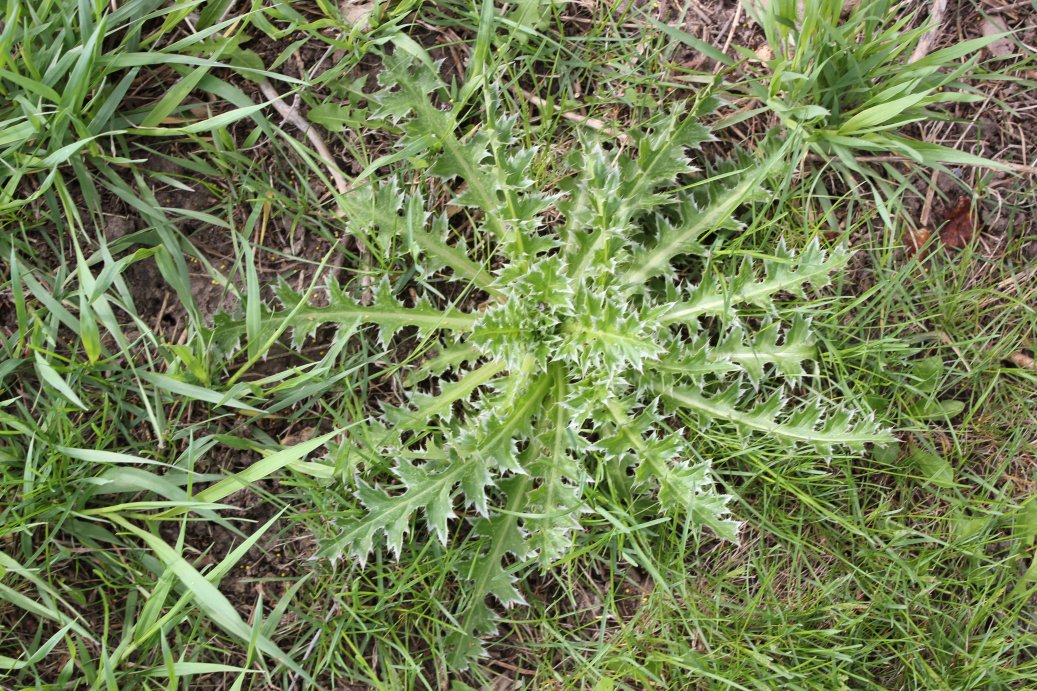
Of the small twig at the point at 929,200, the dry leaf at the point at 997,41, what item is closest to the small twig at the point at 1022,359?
the small twig at the point at 929,200

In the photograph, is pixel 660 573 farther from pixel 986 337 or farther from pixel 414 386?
pixel 986 337

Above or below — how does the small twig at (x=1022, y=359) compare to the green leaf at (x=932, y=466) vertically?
above

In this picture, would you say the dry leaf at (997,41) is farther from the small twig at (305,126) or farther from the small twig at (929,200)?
the small twig at (305,126)

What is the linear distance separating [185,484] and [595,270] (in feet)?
5.05

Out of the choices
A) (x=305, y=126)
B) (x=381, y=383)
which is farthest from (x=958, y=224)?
(x=305, y=126)

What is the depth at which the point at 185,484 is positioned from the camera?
2688 mm

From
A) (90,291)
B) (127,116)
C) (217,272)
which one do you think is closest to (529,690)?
(217,272)

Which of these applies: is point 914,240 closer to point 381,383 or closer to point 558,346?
point 558,346

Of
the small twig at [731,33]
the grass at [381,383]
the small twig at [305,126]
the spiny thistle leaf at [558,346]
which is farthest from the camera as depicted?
the small twig at [731,33]

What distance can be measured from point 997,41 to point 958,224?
694mm

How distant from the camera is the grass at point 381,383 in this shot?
2.62m

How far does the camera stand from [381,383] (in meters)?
2.76

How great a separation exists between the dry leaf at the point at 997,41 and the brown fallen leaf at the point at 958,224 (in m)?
0.55

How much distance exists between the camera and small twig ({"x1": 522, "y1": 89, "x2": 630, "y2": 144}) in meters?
2.80
